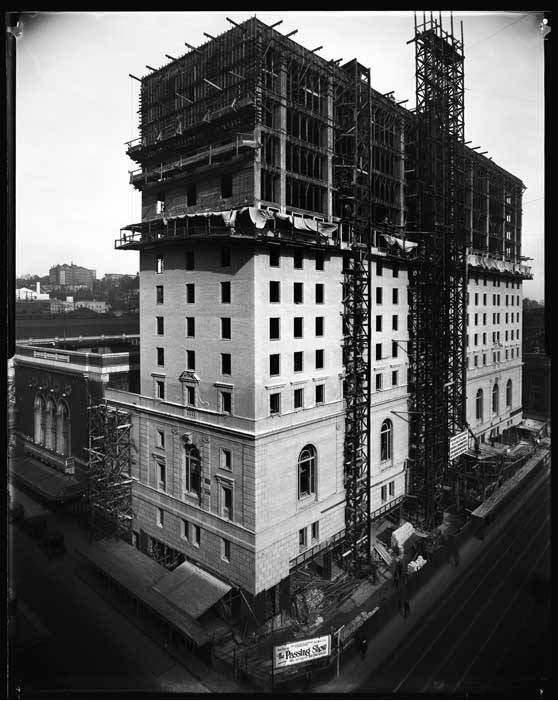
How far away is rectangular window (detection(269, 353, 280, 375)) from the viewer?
89.8 feet

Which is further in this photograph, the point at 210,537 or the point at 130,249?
the point at 130,249

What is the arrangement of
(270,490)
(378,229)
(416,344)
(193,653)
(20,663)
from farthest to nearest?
(416,344) < (378,229) < (270,490) < (193,653) < (20,663)

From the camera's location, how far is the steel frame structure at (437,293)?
3512 cm

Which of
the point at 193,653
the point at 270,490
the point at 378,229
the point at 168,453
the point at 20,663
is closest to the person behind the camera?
the point at 20,663

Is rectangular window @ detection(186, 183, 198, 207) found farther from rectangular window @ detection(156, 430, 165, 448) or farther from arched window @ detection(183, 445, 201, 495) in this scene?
arched window @ detection(183, 445, 201, 495)

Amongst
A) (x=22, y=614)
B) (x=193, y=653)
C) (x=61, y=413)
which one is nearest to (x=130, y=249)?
(x=61, y=413)

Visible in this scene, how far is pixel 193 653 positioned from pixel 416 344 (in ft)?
87.8

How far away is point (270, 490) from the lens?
87.0 ft

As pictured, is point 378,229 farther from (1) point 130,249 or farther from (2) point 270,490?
(2) point 270,490

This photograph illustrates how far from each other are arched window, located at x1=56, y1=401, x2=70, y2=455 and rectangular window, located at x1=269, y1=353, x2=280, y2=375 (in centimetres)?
1817

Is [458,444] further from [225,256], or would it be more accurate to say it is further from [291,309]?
[225,256]

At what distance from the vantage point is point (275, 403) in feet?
90.0

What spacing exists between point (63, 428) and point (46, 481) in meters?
4.14

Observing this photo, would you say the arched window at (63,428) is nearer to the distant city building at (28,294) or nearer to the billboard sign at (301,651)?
the distant city building at (28,294)
